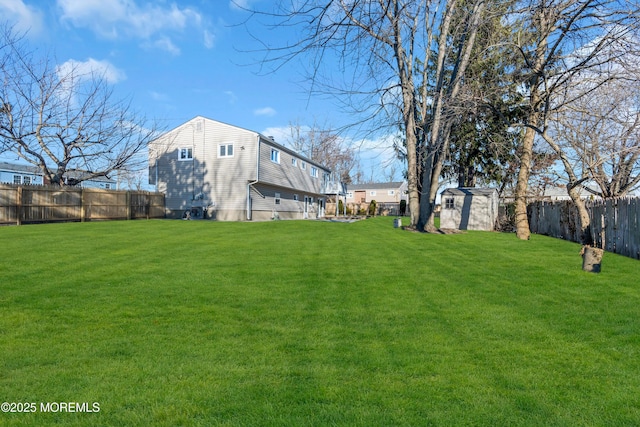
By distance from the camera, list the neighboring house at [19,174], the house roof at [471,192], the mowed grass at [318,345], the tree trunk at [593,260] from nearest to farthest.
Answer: the mowed grass at [318,345] < the tree trunk at [593,260] < the house roof at [471,192] < the neighboring house at [19,174]

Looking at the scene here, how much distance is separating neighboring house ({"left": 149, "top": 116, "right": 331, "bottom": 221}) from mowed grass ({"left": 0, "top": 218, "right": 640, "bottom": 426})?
16.7 m

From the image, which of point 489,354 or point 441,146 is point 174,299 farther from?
point 441,146

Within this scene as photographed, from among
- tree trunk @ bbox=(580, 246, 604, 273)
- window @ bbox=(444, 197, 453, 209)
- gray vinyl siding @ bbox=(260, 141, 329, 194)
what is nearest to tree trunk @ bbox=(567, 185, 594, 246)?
tree trunk @ bbox=(580, 246, 604, 273)

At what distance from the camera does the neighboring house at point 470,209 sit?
763 inches

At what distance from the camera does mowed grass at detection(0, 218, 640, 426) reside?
2420 millimetres

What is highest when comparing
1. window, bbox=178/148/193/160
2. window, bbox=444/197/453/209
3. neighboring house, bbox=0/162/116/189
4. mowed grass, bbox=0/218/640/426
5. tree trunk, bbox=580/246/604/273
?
window, bbox=178/148/193/160

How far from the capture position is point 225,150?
79.5 ft

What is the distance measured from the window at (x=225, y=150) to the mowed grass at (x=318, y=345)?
57.4ft

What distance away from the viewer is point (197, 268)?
7164mm

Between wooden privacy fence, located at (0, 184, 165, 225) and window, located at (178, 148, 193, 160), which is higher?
window, located at (178, 148, 193, 160)

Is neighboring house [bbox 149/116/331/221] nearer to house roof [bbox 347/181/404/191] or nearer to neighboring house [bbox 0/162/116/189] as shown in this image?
neighboring house [bbox 0/162/116/189]

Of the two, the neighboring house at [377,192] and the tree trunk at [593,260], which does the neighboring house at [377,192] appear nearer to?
the neighboring house at [377,192]

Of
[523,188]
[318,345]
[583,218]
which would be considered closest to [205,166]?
[523,188]

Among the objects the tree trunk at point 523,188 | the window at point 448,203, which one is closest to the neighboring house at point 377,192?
the window at point 448,203
